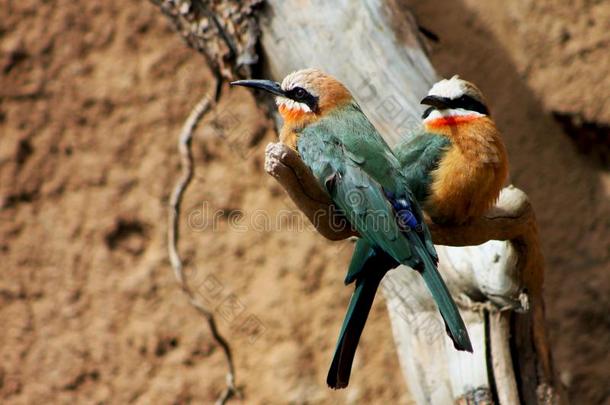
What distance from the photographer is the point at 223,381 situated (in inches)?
153

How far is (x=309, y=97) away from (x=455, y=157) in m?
0.44

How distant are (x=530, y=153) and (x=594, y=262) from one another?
1.63 ft

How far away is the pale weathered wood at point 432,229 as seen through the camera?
103 inches

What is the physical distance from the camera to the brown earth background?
3793mm

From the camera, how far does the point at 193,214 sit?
3.95 meters

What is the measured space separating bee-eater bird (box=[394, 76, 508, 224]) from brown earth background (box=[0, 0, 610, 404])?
1.23 metres

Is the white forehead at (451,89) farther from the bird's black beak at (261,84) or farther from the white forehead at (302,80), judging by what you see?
the bird's black beak at (261,84)

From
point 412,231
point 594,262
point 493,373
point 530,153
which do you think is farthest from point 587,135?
point 412,231

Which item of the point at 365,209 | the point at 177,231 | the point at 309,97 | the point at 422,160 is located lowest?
the point at 177,231

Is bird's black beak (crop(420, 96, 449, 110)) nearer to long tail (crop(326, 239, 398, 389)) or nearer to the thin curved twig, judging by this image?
long tail (crop(326, 239, 398, 389))

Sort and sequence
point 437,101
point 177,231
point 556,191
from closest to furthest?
point 437,101 → point 177,231 → point 556,191

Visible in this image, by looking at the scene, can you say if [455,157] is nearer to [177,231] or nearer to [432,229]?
[432,229]

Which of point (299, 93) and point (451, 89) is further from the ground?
point (299, 93)

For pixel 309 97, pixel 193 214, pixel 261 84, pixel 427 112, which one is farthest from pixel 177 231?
pixel 427 112
